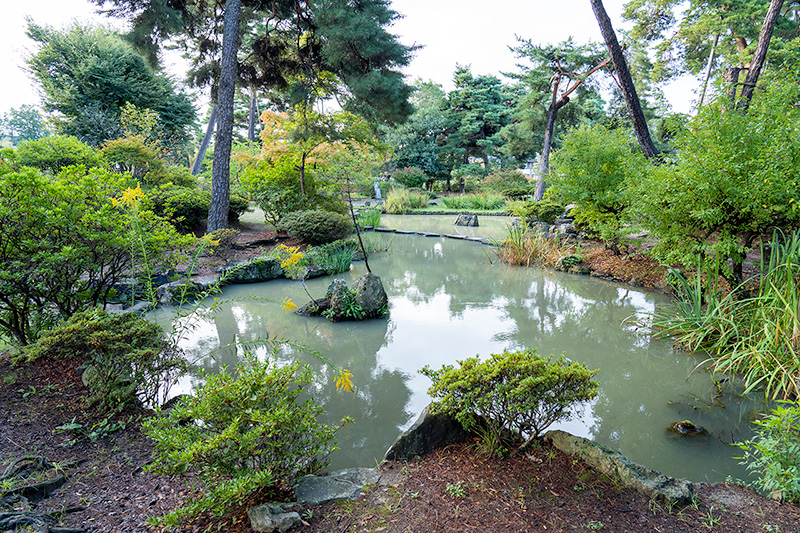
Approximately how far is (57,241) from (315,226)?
5.41 meters

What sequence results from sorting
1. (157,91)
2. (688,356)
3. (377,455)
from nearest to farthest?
(377,455), (688,356), (157,91)

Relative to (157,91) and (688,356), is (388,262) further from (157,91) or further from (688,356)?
(157,91)

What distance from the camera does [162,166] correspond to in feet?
Result: 34.0

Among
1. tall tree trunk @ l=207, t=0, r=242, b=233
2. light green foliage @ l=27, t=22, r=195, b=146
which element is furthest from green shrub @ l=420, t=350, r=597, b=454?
light green foliage @ l=27, t=22, r=195, b=146

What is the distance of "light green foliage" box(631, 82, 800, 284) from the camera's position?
3.81 meters

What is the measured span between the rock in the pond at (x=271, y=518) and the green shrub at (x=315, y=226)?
22.7 feet

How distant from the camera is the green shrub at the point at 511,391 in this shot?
6.59ft

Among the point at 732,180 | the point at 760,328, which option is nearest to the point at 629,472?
the point at 760,328

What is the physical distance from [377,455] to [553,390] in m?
1.16

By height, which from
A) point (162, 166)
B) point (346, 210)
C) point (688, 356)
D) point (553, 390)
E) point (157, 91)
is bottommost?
point (688, 356)

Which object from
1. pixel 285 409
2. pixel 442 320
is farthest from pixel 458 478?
pixel 442 320

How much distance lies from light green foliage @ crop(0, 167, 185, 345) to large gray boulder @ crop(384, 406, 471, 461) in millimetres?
2456

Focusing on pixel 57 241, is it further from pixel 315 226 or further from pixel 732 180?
pixel 732 180

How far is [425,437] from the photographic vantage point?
2.29m
